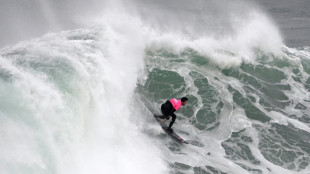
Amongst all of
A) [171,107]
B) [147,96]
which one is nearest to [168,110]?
[171,107]

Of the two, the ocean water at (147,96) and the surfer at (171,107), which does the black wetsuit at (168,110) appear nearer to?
the surfer at (171,107)

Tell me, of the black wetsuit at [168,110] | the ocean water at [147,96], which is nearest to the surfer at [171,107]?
the black wetsuit at [168,110]

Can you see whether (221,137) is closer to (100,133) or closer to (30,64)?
(100,133)

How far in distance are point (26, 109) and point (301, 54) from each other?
1744 centimetres

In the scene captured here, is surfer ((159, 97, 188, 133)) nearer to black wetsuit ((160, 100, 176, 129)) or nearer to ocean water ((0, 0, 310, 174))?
black wetsuit ((160, 100, 176, 129))

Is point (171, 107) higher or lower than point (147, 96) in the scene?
lower

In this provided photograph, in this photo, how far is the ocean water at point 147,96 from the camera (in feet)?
26.7

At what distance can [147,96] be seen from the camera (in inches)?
539

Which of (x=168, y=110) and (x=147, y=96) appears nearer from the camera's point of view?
(x=168, y=110)

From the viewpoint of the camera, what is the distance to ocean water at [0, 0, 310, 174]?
812 centimetres

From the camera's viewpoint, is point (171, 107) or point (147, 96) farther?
point (147, 96)

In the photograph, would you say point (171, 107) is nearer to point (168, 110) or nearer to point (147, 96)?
point (168, 110)

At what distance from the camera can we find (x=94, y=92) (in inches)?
424

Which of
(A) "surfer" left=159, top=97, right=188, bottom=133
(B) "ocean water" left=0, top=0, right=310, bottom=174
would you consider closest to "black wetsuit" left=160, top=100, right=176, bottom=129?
(A) "surfer" left=159, top=97, right=188, bottom=133
